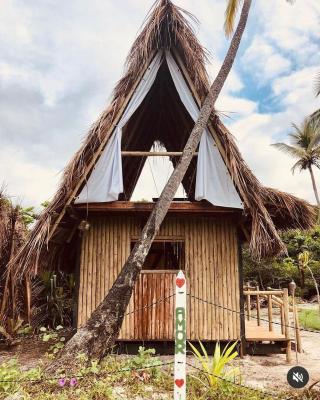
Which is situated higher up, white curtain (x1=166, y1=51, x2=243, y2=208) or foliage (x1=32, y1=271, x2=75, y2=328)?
white curtain (x1=166, y1=51, x2=243, y2=208)

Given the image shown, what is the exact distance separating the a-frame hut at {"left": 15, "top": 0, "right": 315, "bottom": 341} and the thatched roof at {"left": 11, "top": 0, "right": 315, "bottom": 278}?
2 cm

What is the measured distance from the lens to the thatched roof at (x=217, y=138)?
6602mm

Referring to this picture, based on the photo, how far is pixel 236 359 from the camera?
6906 mm

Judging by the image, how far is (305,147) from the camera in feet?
91.1

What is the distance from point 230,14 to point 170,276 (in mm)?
4835

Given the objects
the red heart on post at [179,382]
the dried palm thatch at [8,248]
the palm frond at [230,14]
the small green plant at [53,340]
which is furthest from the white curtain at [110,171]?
the red heart on post at [179,382]

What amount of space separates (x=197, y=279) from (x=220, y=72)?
355 centimetres

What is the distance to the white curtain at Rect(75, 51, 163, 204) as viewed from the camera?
6.84 m

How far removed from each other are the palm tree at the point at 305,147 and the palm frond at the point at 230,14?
19631 millimetres

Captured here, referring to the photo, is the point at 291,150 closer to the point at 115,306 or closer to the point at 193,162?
the point at 193,162

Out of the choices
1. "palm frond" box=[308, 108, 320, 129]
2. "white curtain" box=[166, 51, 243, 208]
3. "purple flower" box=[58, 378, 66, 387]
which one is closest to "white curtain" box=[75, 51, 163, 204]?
"white curtain" box=[166, 51, 243, 208]

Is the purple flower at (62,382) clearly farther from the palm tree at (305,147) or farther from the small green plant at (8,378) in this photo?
the palm tree at (305,147)

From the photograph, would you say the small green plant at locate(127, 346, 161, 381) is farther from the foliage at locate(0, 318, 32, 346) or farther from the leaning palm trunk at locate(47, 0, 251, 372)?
the foliage at locate(0, 318, 32, 346)

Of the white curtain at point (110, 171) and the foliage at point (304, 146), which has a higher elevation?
the foliage at point (304, 146)
